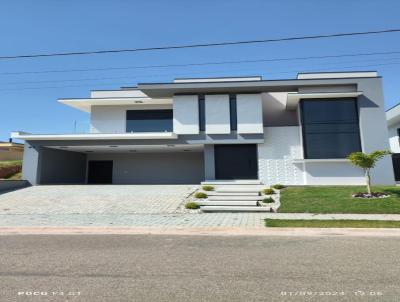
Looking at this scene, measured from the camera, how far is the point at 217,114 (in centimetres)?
2277

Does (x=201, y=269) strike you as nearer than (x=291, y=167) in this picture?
Yes

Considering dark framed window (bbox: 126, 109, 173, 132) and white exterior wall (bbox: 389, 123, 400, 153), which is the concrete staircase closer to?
dark framed window (bbox: 126, 109, 173, 132)

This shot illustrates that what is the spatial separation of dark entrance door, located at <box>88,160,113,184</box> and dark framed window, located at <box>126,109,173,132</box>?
14.9 ft

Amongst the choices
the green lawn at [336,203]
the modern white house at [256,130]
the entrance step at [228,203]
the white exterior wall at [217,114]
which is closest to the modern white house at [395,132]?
the modern white house at [256,130]

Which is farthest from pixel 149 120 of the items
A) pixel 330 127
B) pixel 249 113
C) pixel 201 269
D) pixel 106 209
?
pixel 201 269

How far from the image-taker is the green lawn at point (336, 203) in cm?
1298

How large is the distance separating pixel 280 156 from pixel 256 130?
263 cm

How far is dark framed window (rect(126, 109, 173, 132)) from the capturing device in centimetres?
2634

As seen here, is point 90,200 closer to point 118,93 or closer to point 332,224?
point 332,224

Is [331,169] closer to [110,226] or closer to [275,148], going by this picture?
[275,148]

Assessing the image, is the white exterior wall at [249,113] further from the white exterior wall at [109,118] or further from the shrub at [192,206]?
the shrub at [192,206]

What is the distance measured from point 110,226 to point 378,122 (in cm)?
1973

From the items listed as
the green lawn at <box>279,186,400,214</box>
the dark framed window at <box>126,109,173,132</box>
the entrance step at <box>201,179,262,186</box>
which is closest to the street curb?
the green lawn at <box>279,186,400,214</box>

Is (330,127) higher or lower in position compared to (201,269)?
higher
